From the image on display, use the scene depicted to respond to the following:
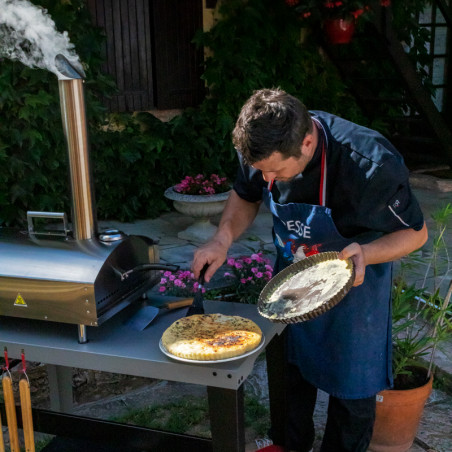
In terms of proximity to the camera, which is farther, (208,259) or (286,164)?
(208,259)

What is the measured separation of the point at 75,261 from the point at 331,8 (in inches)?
237

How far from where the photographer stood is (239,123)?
2090 mm

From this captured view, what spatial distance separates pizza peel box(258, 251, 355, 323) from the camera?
184cm

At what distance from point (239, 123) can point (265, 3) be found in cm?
586

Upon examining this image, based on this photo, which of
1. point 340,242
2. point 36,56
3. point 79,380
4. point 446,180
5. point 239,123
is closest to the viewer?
point 239,123

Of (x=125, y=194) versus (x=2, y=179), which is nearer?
(x=2, y=179)

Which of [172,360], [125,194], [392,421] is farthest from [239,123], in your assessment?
[125,194]

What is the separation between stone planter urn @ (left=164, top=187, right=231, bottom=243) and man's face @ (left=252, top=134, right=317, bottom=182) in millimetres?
3951

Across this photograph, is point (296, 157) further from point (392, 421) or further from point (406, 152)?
point (406, 152)

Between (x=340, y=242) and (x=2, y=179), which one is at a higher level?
(x=340, y=242)

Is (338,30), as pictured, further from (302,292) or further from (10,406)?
(10,406)

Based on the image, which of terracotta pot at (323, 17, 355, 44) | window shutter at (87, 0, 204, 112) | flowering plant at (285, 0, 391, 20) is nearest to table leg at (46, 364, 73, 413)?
window shutter at (87, 0, 204, 112)

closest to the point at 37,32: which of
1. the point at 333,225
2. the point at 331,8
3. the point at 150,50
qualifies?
the point at 333,225

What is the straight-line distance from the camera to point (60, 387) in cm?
321
